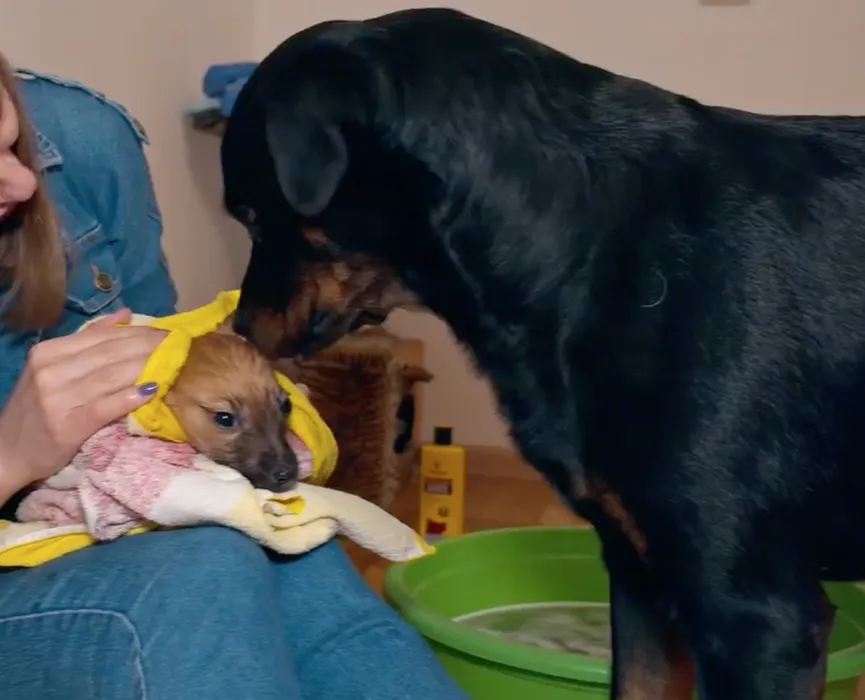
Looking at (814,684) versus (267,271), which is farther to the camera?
(267,271)

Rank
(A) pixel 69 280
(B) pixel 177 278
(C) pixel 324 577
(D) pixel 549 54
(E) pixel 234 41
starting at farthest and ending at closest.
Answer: (E) pixel 234 41 → (B) pixel 177 278 → (A) pixel 69 280 → (C) pixel 324 577 → (D) pixel 549 54

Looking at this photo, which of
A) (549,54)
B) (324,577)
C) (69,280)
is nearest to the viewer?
(549,54)

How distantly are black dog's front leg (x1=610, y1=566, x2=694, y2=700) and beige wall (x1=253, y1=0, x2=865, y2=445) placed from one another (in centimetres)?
142

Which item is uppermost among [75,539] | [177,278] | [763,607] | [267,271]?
[267,271]

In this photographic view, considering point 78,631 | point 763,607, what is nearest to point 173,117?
point 78,631

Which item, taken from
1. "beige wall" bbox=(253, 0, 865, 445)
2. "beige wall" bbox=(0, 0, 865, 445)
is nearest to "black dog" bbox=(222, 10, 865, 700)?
"beige wall" bbox=(0, 0, 865, 445)

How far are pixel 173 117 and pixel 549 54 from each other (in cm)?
147

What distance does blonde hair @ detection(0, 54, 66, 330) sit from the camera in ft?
4.48

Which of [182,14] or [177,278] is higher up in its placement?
[182,14]

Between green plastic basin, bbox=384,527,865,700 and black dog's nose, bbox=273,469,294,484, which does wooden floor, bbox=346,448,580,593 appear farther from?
black dog's nose, bbox=273,469,294,484

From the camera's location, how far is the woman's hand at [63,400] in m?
1.18

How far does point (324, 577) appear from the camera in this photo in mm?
1289

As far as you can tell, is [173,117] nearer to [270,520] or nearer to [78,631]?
[270,520]

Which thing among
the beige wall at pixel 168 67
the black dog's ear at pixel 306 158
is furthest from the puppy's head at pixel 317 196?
the beige wall at pixel 168 67
